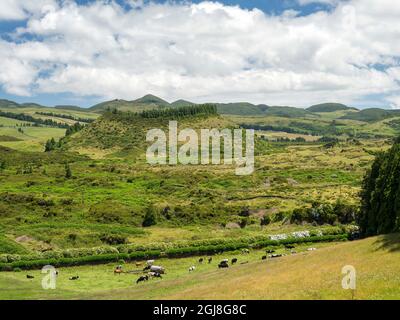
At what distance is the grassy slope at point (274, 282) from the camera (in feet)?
111

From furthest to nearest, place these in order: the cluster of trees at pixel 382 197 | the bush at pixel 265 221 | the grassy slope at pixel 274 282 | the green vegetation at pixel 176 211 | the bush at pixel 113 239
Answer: the bush at pixel 265 221 < the bush at pixel 113 239 < the green vegetation at pixel 176 211 < the cluster of trees at pixel 382 197 < the grassy slope at pixel 274 282

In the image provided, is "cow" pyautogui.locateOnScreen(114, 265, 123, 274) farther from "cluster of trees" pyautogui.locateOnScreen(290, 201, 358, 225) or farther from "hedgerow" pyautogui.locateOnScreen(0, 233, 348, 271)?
"cluster of trees" pyautogui.locateOnScreen(290, 201, 358, 225)

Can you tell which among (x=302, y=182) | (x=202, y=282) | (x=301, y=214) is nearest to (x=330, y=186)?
(x=302, y=182)

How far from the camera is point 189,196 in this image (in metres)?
126

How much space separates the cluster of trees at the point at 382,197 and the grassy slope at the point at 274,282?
55.1ft

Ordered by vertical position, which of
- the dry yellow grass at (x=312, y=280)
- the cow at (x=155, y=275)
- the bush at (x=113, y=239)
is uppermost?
the dry yellow grass at (x=312, y=280)

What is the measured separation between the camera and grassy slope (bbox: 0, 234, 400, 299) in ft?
111

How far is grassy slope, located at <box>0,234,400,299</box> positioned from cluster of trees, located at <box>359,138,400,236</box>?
1680 centimetres

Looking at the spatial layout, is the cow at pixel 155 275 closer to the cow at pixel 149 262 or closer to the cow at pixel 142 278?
the cow at pixel 142 278

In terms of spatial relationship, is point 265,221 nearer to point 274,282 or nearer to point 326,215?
point 326,215

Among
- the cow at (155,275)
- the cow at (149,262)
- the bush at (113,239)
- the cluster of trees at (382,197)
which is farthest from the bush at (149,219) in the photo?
the cluster of trees at (382,197)

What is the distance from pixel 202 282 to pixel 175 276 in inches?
504
